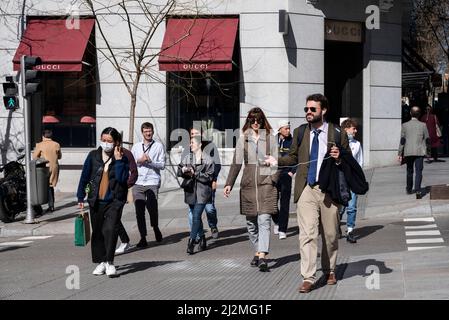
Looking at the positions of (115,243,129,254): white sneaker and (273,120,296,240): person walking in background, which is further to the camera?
(273,120,296,240): person walking in background

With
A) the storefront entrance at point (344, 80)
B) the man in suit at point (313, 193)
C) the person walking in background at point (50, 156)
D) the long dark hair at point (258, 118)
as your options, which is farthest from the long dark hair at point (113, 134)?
the storefront entrance at point (344, 80)

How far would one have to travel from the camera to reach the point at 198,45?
19.9 m

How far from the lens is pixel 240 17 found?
20.7 metres

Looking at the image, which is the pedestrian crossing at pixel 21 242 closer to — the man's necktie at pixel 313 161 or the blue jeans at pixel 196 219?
the blue jeans at pixel 196 219

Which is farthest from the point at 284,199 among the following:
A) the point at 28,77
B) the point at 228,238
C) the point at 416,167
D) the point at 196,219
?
the point at 28,77

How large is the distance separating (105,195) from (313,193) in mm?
2770

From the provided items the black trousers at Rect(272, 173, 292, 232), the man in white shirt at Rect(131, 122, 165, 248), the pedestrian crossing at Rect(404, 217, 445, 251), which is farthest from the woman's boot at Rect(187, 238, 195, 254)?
the pedestrian crossing at Rect(404, 217, 445, 251)

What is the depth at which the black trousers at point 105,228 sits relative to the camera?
10078 millimetres

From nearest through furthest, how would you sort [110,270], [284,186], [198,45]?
[110,270]
[284,186]
[198,45]

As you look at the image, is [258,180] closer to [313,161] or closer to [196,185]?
[313,161]

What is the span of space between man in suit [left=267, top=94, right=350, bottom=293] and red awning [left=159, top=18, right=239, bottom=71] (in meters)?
10.9

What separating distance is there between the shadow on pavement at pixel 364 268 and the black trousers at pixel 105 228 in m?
2.82

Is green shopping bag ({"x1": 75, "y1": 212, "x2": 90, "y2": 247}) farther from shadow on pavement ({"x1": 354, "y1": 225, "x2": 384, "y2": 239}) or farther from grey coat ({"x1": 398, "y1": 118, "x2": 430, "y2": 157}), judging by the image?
grey coat ({"x1": 398, "y1": 118, "x2": 430, "y2": 157})

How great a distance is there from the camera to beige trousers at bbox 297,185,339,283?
28.5 ft
